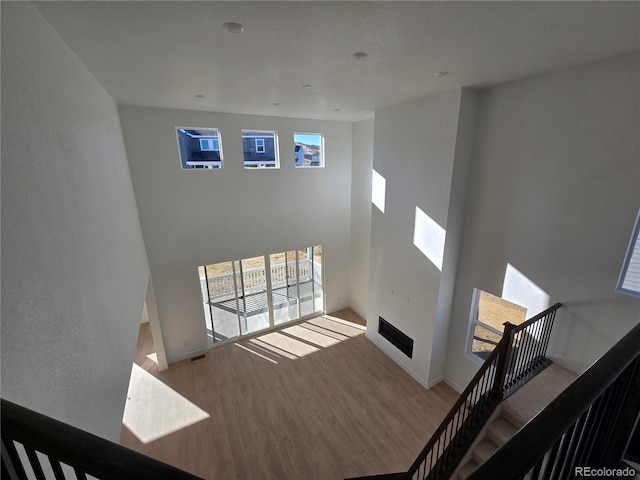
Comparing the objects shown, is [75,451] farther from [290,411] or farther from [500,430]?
[290,411]

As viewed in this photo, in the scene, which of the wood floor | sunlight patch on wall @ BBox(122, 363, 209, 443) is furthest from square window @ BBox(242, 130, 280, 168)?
sunlight patch on wall @ BBox(122, 363, 209, 443)

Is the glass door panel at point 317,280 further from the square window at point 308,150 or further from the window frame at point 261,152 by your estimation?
the window frame at point 261,152

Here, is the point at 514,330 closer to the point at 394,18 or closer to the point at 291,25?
the point at 394,18

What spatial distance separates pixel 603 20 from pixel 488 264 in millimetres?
3095

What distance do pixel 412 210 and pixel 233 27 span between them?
3.85m

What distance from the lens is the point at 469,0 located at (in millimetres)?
1803

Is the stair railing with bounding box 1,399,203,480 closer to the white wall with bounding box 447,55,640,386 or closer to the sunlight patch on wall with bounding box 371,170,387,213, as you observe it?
the white wall with bounding box 447,55,640,386

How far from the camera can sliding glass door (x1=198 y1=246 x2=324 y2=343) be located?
655 centimetres

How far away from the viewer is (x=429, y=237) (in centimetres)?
476

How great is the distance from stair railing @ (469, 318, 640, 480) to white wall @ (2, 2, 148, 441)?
178 centimetres

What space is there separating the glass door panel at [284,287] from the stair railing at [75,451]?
242 inches

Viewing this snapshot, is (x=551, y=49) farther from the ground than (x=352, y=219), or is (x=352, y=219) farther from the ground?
(x=551, y=49)

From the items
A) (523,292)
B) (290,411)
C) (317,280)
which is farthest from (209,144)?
(523,292)

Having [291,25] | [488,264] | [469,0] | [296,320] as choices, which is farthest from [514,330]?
[296,320]
